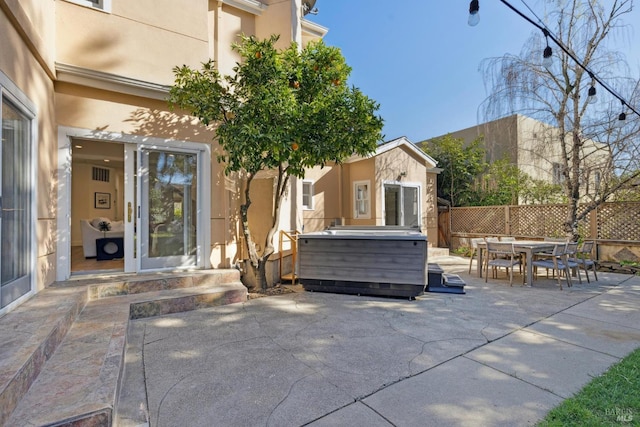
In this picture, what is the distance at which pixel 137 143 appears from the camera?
5.36 m

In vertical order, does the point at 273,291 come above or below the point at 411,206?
below

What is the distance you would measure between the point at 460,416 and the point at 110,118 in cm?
614

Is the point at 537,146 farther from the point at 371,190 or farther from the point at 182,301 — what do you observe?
the point at 182,301

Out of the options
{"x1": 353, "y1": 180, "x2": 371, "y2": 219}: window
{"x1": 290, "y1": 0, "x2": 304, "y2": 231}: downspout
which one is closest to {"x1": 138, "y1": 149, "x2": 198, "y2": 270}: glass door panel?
{"x1": 290, "y1": 0, "x2": 304, "y2": 231}: downspout

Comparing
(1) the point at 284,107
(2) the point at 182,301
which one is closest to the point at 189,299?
(2) the point at 182,301

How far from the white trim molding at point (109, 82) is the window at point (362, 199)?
666 cm

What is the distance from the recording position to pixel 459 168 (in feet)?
42.2

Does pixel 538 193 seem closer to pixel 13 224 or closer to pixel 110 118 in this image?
pixel 110 118

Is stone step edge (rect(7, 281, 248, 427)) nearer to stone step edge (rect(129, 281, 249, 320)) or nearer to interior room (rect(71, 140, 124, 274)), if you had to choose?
stone step edge (rect(129, 281, 249, 320))

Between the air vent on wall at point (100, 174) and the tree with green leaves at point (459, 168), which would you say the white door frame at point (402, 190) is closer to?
the tree with green leaves at point (459, 168)

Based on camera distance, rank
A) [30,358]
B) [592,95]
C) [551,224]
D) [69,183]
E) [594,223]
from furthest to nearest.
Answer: [551,224]
[594,223]
[592,95]
[69,183]
[30,358]

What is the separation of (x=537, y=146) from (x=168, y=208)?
9584mm

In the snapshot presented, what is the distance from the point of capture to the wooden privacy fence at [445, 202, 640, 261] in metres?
8.12

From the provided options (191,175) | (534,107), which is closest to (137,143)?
(191,175)
